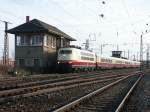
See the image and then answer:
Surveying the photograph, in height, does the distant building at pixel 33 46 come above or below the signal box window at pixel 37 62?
above

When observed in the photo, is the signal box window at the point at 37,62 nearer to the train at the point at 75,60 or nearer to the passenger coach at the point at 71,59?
the train at the point at 75,60

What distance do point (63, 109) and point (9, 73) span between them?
2717cm

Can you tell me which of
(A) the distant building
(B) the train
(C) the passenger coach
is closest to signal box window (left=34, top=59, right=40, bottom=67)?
(A) the distant building

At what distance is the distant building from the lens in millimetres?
47188

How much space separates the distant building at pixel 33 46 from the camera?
4719 centimetres

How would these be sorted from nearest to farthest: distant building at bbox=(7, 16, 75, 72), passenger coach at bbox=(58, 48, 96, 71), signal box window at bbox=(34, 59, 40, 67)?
passenger coach at bbox=(58, 48, 96, 71) → signal box window at bbox=(34, 59, 40, 67) → distant building at bbox=(7, 16, 75, 72)

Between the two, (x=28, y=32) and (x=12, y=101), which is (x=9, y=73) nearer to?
(x=28, y=32)

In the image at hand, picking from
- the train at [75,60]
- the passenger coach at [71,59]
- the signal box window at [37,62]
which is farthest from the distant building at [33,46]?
the passenger coach at [71,59]

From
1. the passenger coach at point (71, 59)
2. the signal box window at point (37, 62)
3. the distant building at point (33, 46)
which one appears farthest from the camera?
the distant building at point (33, 46)

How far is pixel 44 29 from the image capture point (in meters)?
46.9

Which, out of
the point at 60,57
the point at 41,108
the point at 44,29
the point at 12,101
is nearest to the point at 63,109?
the point at 41,108

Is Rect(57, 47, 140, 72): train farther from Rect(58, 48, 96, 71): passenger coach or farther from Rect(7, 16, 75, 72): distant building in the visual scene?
Rect(7, 16, 75, 72): distant building

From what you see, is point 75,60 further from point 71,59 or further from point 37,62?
point 37,62

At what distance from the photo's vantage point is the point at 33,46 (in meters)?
→ 48.1
